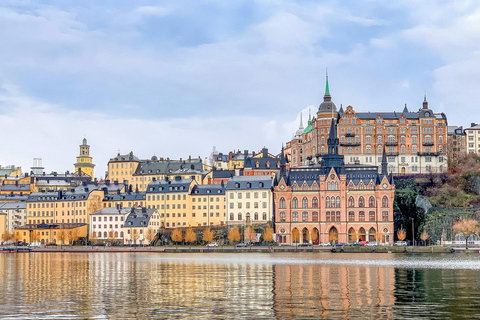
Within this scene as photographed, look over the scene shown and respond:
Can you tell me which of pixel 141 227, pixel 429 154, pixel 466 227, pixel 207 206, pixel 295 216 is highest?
pixel 429 154

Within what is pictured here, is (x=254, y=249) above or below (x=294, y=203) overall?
below

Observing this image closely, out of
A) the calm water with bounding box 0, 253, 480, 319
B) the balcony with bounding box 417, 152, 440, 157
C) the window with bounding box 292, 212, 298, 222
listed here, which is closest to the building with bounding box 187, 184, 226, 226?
the window with bounding box 292, 212, 298, 222

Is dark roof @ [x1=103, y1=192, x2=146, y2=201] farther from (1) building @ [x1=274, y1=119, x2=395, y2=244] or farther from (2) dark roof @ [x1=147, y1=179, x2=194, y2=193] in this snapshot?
(1) building @ [x1=274, y1=119, x2=395, y2=244]

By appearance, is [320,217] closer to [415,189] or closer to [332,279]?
[415,189]

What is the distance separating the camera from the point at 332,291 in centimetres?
6025

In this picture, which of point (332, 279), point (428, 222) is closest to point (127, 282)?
point (332, 279)

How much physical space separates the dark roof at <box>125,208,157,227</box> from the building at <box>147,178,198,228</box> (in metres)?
5.03

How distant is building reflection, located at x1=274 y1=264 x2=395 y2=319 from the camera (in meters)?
48.8

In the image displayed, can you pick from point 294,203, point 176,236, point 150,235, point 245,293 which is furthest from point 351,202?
point 245,293

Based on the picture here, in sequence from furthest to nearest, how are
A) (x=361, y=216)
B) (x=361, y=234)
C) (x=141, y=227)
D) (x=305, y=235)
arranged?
(x=141, y=227) < (x=305, y=235) < (x=361, y=216) < (x=361, y=234)

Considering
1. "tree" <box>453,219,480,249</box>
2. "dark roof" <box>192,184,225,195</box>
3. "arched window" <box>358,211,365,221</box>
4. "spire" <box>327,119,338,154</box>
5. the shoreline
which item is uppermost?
"spire" <box>327,119,338,154</box>

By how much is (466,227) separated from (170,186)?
74.6 meters

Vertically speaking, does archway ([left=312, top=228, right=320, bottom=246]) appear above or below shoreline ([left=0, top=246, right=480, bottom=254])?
above

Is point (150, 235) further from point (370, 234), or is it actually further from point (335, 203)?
point (370, 234)
